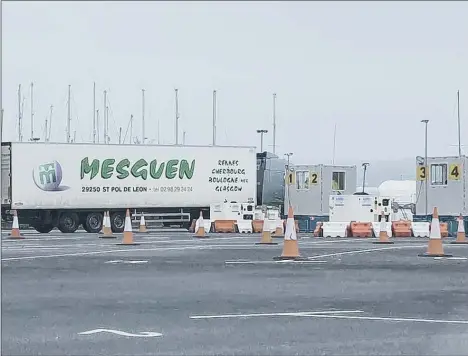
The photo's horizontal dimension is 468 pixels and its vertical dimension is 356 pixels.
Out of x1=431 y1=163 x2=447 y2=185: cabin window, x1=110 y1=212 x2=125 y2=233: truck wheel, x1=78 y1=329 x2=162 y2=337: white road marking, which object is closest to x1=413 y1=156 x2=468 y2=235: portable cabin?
x1=431 y1=163 x2=447 y2=185: cabin window

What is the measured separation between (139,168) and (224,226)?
5.90 metres

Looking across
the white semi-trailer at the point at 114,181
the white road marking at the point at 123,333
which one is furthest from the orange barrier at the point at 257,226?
the white road marking at the point at 123,333

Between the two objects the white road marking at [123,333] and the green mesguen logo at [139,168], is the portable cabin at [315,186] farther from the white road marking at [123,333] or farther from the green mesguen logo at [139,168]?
the white road marking at [123,333]

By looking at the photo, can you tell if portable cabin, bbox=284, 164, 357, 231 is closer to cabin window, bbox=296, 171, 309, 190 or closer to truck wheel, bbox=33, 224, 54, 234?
cabin window, bbox=296, 171, 309, 190

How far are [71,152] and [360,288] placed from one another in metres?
28.1

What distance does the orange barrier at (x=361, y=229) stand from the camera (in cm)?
3266

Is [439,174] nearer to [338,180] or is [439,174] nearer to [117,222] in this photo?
[338,180]

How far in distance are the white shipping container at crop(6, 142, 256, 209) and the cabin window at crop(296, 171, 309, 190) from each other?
3.13m

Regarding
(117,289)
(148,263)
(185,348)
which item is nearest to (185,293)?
(117,289)

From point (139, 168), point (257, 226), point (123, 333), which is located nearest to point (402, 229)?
point (257, 226)

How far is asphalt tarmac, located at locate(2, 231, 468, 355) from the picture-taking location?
30.8 feet

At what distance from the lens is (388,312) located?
11766 mm

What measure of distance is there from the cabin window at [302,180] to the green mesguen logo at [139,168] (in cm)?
434

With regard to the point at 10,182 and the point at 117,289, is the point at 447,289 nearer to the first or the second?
the point at 117,289
